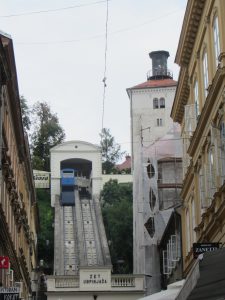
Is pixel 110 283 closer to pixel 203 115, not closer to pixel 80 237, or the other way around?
pixel 203 115

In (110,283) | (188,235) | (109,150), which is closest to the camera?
(188,235)

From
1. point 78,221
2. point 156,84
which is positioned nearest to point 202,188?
point 78,221

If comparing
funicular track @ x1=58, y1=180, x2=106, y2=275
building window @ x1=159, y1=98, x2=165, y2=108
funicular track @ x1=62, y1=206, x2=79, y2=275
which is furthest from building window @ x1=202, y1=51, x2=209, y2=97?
building window @ x1=159, y1=98, x2=165, y2=108

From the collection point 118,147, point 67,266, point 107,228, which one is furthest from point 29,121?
point 67,266

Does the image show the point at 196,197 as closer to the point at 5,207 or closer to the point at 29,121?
the point at 5,207

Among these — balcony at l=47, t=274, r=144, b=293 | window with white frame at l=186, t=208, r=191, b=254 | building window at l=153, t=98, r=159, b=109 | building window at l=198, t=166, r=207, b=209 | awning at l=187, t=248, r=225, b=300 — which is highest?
building window at l=153, t=98, r=159, b=109

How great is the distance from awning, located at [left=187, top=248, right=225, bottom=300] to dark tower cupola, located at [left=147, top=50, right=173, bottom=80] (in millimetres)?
85475

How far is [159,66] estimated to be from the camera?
10031 cm

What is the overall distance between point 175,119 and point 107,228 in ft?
147

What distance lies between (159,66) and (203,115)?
257 ft

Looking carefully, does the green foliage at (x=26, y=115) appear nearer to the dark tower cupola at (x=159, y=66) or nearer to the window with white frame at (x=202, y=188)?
the dark tower cupola at (x=159, y=66)

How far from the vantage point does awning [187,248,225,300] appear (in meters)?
11.2

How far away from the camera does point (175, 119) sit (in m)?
32.1

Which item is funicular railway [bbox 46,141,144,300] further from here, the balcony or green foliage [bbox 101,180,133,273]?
green foliage [bbox 101,180,133,273]
